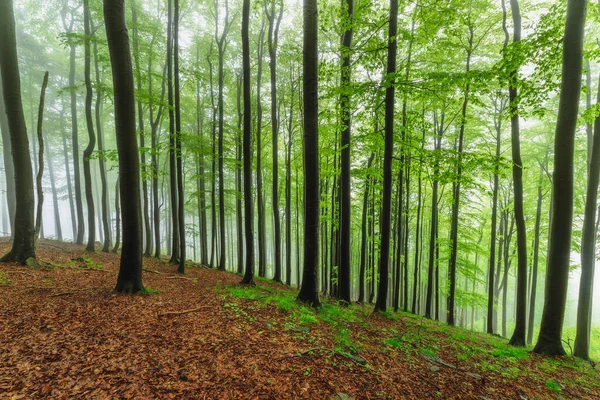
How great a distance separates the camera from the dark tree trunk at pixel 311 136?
5961mm

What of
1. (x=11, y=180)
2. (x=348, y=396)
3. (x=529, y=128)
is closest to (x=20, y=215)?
(x=348, y=396)

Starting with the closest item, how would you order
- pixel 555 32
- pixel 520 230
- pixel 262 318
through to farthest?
pixel 262 318 → pixel 555 32 → pixel 520 230

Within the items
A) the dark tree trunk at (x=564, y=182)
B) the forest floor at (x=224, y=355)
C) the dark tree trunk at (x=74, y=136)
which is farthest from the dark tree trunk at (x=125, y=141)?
the dark tree trunk at (x=74, y=136)

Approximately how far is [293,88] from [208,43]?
17.6ft

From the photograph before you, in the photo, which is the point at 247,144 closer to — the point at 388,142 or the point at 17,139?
the point at 388,142

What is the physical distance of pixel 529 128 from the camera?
1332cm

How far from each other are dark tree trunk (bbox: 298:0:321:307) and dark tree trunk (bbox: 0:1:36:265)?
301 inches

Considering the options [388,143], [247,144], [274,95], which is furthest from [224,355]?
[274,95]

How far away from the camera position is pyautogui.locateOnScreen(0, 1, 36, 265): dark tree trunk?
6707 millimetres

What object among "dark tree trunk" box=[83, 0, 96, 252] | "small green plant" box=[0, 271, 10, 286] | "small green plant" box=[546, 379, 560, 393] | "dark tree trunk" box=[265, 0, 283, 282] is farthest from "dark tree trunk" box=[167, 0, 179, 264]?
"small green plant" box=[546, 379, 560, 393]

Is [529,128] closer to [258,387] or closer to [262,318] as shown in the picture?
[262,318]

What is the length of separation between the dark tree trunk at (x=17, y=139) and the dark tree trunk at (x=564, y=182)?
13388 millimetres

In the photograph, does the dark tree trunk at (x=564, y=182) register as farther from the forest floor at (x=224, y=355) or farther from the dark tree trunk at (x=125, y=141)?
the dark tree trunk at (x=125, y=141)

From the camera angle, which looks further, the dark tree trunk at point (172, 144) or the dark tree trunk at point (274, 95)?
the dark tree trunk at point (274, 95)
